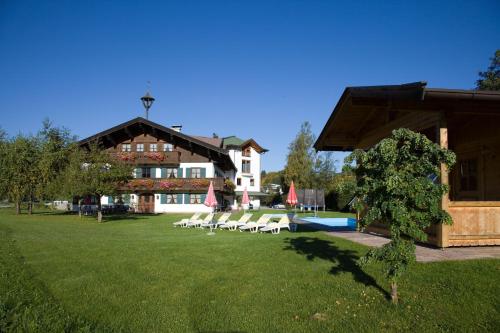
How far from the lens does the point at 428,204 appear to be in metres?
4.91

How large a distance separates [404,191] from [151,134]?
1334 inches

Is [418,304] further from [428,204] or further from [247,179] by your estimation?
[247,179]

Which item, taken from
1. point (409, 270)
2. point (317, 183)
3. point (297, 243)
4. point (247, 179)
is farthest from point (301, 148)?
point (409, 270)

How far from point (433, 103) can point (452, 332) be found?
6.10 meters

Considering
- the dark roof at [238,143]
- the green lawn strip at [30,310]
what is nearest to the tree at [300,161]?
the dark roof at [238,143]

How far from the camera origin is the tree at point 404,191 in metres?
4.86

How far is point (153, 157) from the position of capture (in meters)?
34.9

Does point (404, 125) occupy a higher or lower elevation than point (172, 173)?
higher

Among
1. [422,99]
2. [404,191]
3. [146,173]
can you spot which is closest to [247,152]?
[146,173]

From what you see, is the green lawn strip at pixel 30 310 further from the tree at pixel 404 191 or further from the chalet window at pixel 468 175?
the chalet window at pixel 468 175

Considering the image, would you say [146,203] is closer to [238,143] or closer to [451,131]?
[238,143]

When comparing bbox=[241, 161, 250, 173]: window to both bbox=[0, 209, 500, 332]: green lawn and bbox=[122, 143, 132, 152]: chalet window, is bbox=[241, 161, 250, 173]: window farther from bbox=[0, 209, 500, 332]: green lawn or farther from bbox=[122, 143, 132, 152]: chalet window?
bbox=[0, 209, 500, 332]: green lawn

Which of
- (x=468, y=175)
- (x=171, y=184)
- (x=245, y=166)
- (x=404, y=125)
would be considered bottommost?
(x=171, y=184)

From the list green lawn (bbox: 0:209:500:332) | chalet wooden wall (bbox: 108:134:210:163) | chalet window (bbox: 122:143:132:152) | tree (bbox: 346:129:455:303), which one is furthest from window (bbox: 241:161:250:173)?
tree (bbox: 346:129:455:303)
